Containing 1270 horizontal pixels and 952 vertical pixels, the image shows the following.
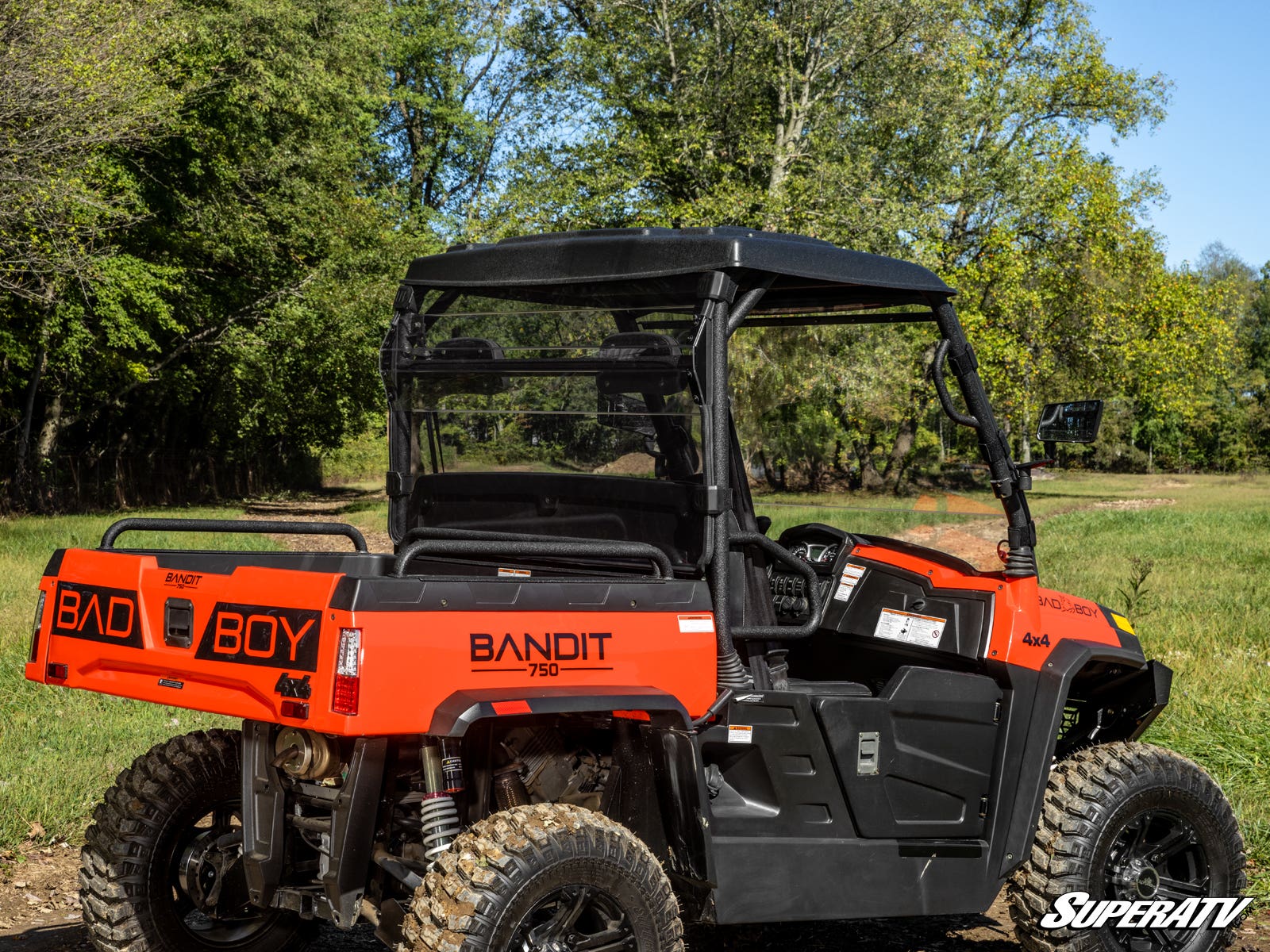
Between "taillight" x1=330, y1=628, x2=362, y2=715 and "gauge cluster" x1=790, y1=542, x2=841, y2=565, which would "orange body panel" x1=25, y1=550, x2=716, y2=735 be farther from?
"gauge cluster" x1=790, y1=542, x2=841, y2=565

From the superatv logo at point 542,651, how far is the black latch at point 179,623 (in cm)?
86

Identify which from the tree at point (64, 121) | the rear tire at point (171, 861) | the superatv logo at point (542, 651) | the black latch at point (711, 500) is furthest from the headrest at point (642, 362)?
the tree at point (64, 121)

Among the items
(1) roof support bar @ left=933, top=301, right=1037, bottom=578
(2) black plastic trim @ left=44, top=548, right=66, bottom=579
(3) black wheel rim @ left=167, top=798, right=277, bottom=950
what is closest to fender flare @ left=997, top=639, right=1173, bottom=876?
(1) roof support bar @ left=933, top=301, right=1037, bottom=578

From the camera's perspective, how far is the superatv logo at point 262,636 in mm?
3299

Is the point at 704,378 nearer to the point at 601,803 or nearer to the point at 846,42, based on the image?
the point at 601,803

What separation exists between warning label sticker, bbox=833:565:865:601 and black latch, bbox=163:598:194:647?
224 centimetres

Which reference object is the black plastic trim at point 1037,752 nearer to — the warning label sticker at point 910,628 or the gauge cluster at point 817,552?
the warning label sticker at point 910,628

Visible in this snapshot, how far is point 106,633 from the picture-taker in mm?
3900

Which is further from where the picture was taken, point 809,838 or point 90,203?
point 90,203

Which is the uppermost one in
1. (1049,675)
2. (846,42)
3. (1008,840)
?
(846,42)

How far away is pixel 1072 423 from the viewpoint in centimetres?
420

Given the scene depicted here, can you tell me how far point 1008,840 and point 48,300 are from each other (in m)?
17.2

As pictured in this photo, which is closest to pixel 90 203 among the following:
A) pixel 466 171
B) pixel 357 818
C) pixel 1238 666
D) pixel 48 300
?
pixel 48 300

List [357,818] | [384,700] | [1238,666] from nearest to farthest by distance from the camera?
[384,700], [357,818], [1238,666]
